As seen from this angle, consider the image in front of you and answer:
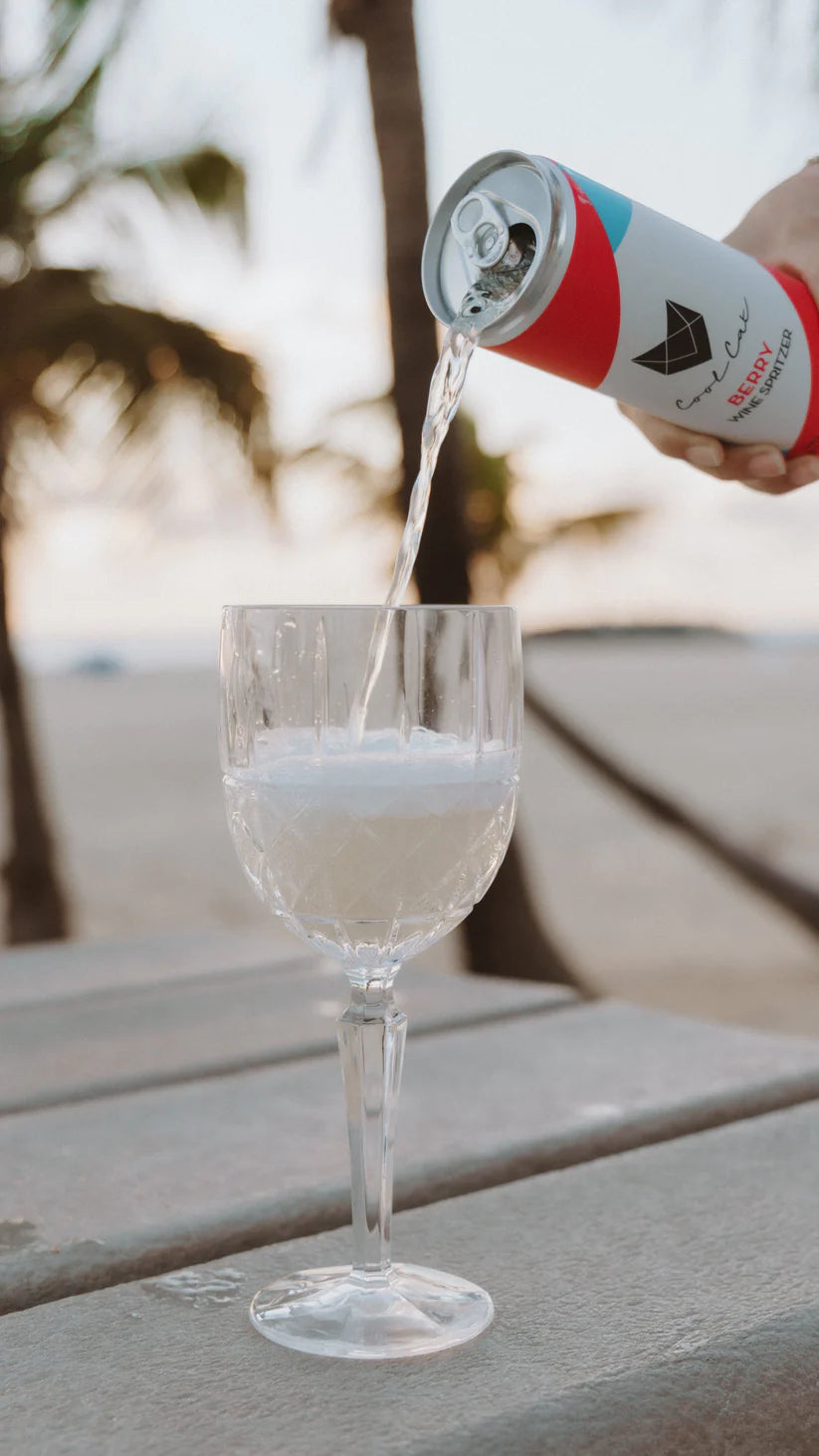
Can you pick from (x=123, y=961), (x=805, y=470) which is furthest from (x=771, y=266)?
(x=123, y=961)

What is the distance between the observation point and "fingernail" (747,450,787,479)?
1074mm

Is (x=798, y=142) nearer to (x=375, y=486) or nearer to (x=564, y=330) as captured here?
(x=564, y=330)

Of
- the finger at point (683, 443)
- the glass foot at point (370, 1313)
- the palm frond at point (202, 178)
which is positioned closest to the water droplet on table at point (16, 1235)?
the glass foot at point (370, 1313)

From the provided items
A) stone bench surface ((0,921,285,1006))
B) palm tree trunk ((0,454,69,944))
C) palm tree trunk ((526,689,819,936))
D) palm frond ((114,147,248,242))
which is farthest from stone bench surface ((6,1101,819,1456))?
palm frond ((114,147,248,242))

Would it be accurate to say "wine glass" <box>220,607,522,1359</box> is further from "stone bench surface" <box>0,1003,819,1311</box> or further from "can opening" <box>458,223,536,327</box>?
"can opening" <box>458,223,536,327</box>

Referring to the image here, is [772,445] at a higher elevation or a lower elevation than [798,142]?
lower

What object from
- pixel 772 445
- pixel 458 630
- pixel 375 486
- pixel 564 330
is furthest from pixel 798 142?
pixel 375 486

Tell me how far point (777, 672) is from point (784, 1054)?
28.1 metres

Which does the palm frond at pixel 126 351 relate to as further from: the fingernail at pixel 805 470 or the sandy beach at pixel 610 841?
the fingernail at pixel 805 470

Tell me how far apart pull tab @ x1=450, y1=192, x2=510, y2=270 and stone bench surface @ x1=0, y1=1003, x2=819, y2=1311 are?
56 centimetres

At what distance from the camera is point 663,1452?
22.1 inches

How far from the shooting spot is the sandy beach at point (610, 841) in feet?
22.2

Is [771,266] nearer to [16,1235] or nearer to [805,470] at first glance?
[805,470]

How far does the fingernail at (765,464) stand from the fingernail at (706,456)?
23 mm
